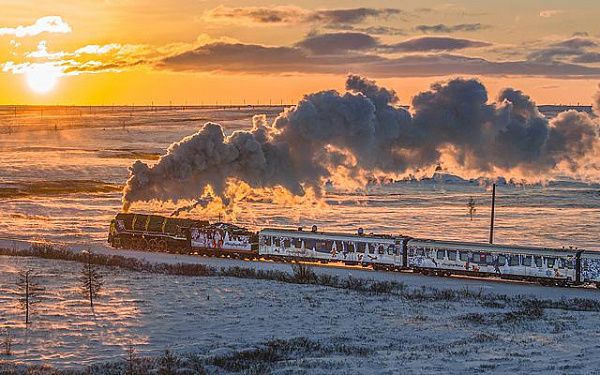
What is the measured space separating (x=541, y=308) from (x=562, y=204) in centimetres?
7469

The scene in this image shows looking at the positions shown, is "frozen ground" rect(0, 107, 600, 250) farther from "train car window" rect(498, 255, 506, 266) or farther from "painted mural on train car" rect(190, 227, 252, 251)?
"train car window" rect(498, 255, 506, 266)

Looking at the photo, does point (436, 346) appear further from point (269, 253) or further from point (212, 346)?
point (269, 253)

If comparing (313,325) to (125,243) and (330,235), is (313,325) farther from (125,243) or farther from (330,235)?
(125,243)

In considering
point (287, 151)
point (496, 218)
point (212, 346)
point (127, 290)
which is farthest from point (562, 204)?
point (212, 346)

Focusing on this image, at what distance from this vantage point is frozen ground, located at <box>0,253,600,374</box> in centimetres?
3584

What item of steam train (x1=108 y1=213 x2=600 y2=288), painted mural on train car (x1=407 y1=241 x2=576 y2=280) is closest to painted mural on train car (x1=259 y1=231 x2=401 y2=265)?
steam train (x1=108 y1=213 x2=600 y2=288)

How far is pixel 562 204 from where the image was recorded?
11944cm

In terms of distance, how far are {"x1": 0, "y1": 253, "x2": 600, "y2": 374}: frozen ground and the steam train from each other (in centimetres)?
149

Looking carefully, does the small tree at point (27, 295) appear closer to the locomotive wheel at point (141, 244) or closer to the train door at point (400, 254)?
the locomotive wheel at point (141, 244)

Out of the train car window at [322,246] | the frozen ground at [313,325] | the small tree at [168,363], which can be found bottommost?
the frozen ground at [313,325]

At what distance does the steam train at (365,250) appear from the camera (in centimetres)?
5562

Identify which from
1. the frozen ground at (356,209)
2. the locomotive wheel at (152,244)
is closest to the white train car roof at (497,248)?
the locomotive wheel at (152,244)

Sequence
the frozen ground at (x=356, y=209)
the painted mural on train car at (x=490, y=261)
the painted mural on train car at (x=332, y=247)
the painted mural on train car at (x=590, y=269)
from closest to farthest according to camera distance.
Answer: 1. the painted mural on train car at (x=590, y=269)
2. the painted mural on train car at (x=490, y=261)
3. the painted mural on train car at (x=332, y=247)
4. the frozen ground at (x=356, y=209)

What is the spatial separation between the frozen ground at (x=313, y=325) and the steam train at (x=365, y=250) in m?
1.49
